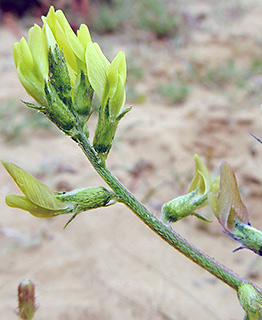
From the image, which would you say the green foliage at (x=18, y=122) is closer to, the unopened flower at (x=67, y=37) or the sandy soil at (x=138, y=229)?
the sandy soil at (x=138, y=229)

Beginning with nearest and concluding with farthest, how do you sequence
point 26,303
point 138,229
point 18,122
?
point 26,303
point 138,229
point 18,122

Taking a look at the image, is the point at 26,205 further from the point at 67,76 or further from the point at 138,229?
the point at 138,229

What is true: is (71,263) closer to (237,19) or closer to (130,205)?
(130,205)

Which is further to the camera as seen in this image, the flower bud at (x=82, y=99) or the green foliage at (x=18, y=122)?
the green foliage at (x=18, y=122)

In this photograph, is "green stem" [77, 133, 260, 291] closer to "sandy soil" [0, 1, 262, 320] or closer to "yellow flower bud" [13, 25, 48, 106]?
"yellow flower bud" [13, 25, 48, 106]

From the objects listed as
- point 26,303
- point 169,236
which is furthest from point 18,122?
point 169,236

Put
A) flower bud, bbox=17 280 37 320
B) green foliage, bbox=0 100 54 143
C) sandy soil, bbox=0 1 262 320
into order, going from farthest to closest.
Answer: green foliage, bbox=0 100 54 143 < sandy soil, bbox=0 1 262 320 < flower bud, bbox=17 280 37 320

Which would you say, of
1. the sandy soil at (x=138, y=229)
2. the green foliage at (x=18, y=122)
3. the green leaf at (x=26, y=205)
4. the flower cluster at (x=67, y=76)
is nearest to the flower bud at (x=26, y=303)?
the green leaf at (x=26, y=205)

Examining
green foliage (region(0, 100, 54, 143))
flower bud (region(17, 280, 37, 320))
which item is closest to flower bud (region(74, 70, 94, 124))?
flower bud (region(17, 280, 37, 320))
